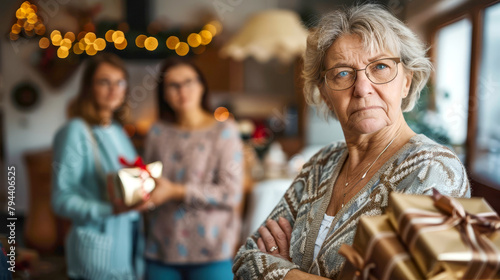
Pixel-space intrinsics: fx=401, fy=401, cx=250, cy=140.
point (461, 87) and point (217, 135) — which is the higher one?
point (461, 87)

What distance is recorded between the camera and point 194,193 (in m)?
1.65

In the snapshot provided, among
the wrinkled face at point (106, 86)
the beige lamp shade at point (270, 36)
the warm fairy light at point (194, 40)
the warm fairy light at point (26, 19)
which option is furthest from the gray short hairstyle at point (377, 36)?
the warm fairy light at point (194, 40)

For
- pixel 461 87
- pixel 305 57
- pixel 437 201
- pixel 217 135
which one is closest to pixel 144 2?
pixel 217 135

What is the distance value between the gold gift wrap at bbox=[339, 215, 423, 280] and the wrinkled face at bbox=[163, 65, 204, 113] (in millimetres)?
1262

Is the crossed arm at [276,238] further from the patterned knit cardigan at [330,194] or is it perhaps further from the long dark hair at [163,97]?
the long dark hair at [163,97]

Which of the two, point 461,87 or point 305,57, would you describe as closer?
point 305,57

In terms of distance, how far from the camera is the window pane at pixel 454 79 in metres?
1.77

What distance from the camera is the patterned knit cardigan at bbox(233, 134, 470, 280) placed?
28.8 inches

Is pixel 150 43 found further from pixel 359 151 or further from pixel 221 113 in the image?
pixel 359 151

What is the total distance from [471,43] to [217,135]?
117cm

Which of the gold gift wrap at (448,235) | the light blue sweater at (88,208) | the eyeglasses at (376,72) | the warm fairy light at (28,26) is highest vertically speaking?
the warm fairy light at (28,26)

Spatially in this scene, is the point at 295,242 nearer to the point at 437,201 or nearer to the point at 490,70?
the point at 437,201

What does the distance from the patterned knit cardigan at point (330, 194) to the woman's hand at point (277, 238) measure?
19 mm

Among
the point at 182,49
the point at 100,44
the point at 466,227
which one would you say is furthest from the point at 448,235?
the point at 182,49
